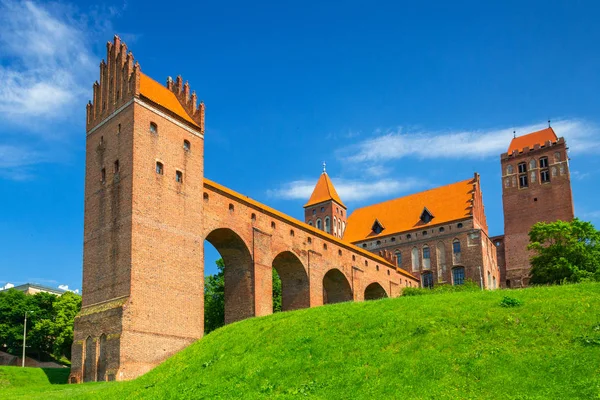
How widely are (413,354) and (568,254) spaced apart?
32.5m

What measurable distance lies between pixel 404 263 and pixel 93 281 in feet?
128

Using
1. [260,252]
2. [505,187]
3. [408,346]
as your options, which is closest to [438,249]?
[505,187]

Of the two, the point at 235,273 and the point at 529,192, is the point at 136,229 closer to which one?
the point at 235,273

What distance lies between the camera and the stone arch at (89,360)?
29375 millimetres

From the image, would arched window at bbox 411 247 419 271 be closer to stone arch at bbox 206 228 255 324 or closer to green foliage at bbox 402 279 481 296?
green foliage at bbox 402 279 481 296

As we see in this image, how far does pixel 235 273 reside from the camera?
3788 centimetres

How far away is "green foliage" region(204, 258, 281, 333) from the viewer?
171 ft

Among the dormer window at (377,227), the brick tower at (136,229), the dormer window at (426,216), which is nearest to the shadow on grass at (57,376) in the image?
the brick tower at (136,229)

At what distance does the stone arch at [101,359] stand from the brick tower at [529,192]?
48.9 metres

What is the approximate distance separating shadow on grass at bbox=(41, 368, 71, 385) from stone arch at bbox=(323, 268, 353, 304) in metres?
21.8

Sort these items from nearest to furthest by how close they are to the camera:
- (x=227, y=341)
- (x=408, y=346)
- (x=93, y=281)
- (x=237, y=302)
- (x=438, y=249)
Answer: (x=408, y=346), (x=227, y=341), (x=93, y=281), (x=237, y=302), (x=438, y=249)

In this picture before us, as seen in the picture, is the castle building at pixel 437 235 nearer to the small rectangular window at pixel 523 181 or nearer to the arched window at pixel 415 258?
the arched window at pixel 415 258

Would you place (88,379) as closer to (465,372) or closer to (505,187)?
(465,372)

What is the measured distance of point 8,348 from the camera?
58.4 metres
